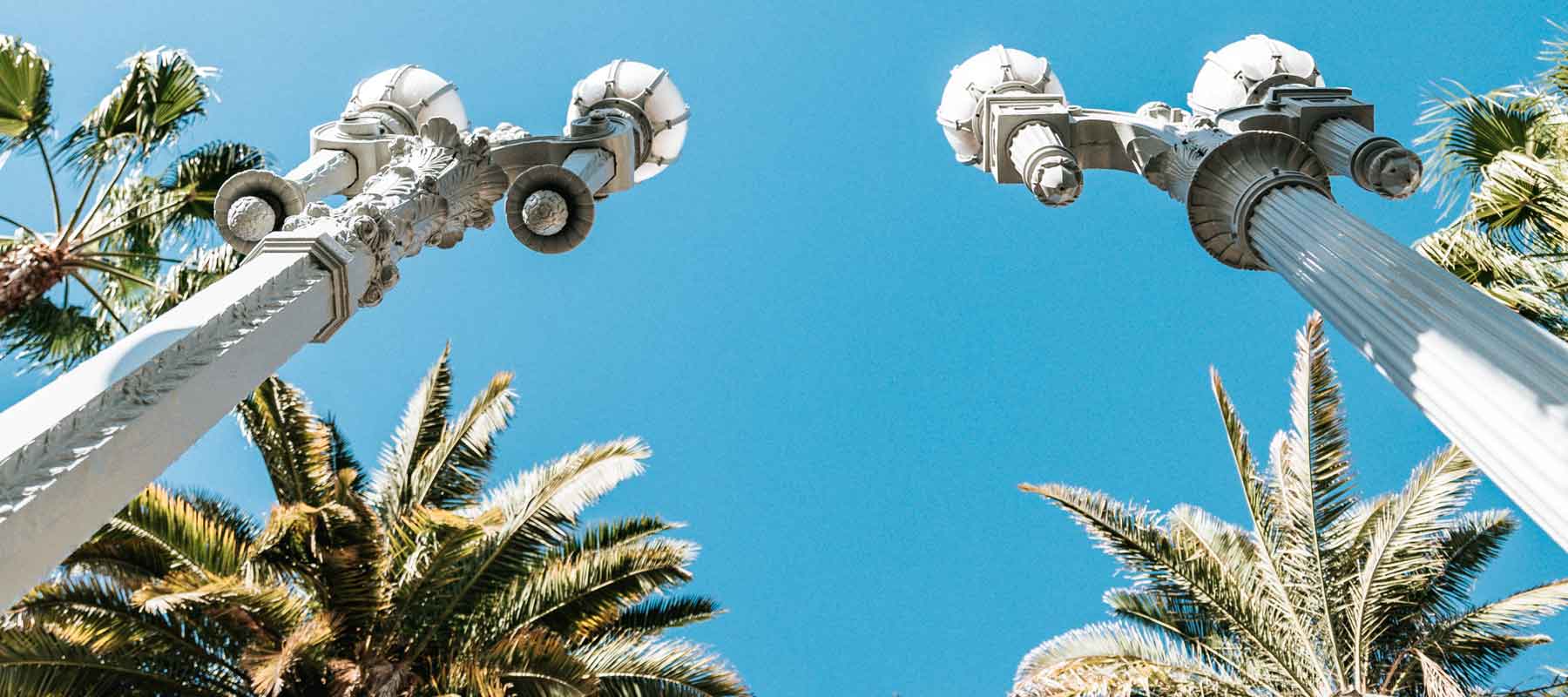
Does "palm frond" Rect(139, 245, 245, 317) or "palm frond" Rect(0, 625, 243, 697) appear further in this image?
"palm frond" Rect(139, 245, 245, 317)

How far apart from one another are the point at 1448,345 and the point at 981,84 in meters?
4.90

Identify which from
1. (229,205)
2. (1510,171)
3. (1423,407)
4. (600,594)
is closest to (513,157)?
(229,205)

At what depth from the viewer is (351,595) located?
862 centimetres

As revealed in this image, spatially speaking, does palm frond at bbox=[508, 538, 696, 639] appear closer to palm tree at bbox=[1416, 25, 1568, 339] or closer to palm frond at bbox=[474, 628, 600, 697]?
palm frond at bbox=[474, 628, 600, 697]

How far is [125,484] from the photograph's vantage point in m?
4.28

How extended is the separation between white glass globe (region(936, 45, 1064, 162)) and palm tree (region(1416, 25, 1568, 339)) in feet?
11.6

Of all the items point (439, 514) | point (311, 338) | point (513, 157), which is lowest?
point (311, 338)

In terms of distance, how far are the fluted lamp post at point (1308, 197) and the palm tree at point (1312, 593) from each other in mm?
4223

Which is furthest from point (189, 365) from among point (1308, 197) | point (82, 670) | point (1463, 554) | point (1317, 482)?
point (1463, 554)

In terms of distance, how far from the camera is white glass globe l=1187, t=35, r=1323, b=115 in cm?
798

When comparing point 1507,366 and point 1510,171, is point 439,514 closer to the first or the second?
point 1507,366

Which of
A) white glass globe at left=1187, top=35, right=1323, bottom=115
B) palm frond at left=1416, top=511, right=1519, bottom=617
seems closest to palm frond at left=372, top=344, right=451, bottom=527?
white glass globe at left=1187, top=35, right=1323, bottom=115

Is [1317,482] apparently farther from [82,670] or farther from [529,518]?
[82,670]

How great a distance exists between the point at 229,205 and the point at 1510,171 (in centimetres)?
998
